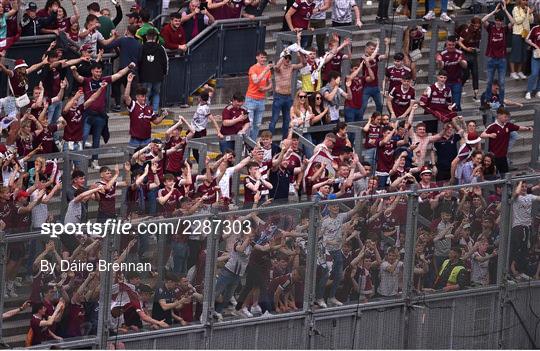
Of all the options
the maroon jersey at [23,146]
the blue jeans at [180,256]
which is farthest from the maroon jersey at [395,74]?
the blue jeans at [180,256]

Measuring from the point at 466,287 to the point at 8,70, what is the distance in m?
7.30

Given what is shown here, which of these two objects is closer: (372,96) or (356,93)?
(356,93)

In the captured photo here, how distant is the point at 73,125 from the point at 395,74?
579 centimetres

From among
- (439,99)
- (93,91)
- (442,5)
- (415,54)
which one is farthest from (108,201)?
(442,5)

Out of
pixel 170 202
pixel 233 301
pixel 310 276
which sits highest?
pixel 170 202

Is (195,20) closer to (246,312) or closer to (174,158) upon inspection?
(174,158)

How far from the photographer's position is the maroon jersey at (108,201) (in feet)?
77.1

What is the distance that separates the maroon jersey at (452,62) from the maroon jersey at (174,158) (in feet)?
21.3

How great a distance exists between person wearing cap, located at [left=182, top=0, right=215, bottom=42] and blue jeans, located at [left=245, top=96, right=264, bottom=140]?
7.31 feet

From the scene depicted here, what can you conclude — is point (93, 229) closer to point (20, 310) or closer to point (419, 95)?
point (20, 310)

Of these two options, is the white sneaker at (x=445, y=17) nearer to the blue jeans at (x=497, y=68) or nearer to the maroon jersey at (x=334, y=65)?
the blue jeans at (x=497, y=68)

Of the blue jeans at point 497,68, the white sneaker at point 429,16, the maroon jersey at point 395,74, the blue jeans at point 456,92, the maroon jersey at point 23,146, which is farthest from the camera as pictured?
the white sneaker at point 429,16

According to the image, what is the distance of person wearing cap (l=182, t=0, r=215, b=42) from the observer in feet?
100

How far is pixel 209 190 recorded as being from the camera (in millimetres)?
24969
